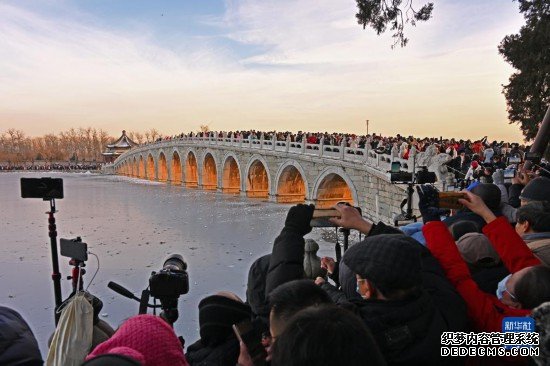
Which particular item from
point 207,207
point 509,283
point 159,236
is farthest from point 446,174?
point 207,207

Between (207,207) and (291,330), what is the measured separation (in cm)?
2264

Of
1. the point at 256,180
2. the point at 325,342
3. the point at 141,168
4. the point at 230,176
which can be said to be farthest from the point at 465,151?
the point at 141,168

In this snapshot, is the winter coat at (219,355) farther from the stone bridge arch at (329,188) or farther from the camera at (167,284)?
the stone bridge arch at (329,188)

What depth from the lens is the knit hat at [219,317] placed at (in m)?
1.77

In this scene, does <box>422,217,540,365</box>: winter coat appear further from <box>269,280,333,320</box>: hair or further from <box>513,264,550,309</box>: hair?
<box>269,280,333,320</box>: hair

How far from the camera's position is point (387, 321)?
1404 millimetres

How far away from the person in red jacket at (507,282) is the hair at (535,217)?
2.95 ft

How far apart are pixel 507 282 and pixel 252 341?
113 centimetres

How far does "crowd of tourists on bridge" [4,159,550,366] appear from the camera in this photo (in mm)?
984

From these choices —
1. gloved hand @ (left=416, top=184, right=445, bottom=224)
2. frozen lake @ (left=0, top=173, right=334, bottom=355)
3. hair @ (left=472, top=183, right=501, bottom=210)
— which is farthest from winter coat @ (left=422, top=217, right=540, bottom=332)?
frozen lake @ (left=0, top=173, right=334, bottom=355)

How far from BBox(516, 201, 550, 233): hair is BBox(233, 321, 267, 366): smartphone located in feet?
7.01

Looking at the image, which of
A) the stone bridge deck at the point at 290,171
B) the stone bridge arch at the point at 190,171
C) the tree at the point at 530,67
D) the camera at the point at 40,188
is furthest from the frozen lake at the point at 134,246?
the stone bridge arch at the point at 190,171

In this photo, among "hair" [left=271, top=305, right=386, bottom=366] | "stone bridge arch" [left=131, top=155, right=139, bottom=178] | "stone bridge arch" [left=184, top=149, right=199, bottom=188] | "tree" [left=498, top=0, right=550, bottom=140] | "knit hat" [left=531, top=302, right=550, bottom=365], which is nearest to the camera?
"hair" [left=271, top=305, right=386, bottom=366]

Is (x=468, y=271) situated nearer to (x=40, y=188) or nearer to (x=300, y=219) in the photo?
(x=300, y=219)
